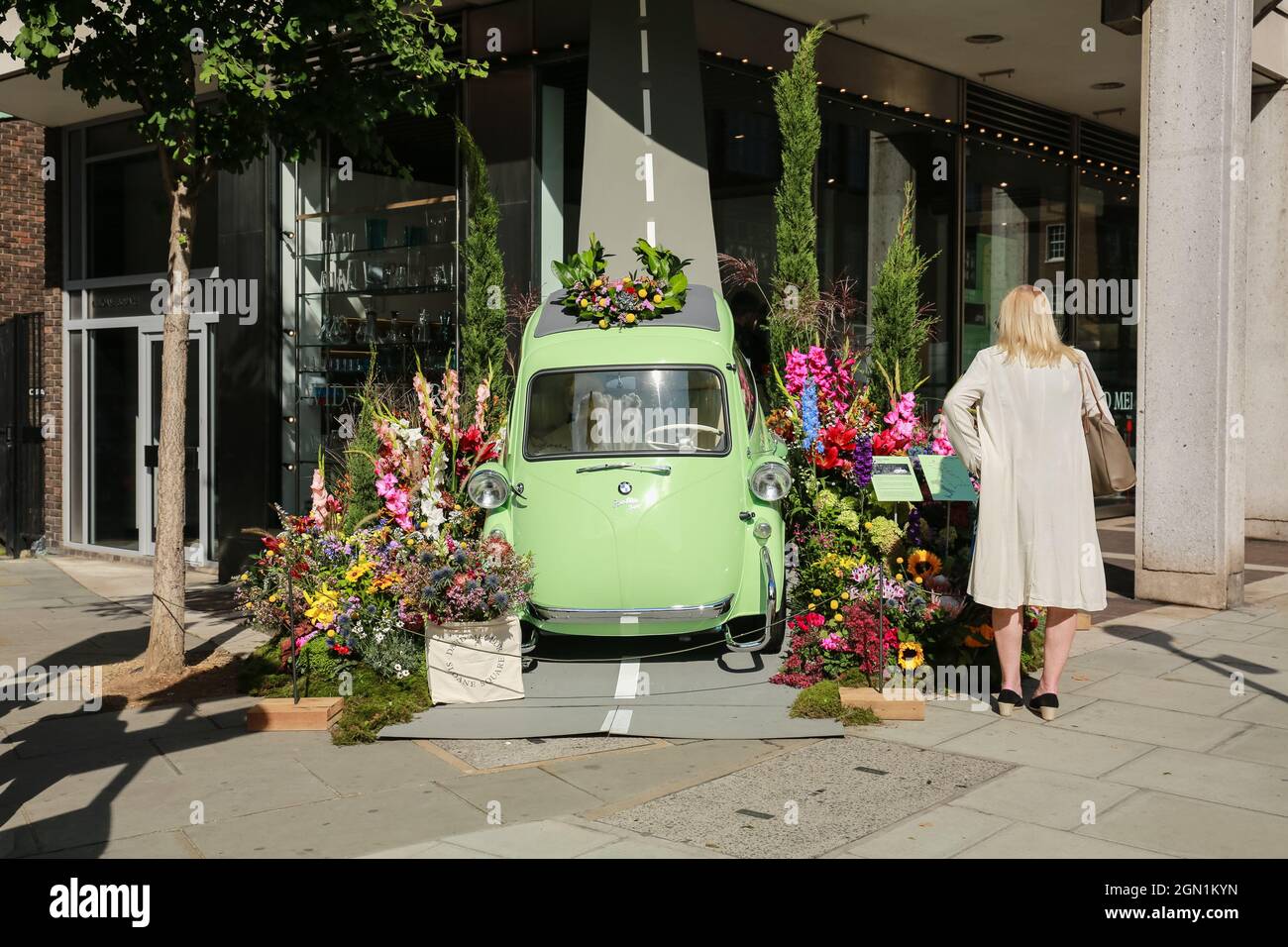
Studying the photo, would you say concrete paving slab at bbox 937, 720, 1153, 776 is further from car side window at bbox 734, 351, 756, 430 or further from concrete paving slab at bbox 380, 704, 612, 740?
car side window at bbox 734, 351, 756, 430

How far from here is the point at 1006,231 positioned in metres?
16.3

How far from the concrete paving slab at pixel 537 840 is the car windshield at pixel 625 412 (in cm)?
330

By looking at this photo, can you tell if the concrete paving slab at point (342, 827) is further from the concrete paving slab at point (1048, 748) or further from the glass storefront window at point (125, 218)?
A: the glass storefront window at point (125, 218)

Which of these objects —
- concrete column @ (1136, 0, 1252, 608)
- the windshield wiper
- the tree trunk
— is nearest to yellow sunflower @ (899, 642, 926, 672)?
the windshield wiper

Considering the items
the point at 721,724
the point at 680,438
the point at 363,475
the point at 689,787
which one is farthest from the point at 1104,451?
the point at 363,475

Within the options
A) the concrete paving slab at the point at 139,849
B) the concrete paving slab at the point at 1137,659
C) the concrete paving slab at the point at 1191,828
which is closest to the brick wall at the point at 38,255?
the concrete paving slab at the point at 139,849

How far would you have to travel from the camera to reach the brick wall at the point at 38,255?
1636 cm

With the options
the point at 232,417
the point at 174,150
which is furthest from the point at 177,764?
the point at 232,417

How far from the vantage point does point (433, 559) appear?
25.0 feet

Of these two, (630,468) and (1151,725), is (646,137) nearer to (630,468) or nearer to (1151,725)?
(630,468)

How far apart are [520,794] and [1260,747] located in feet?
11.8

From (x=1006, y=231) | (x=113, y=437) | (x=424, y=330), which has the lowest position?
(x=113, y=437)
